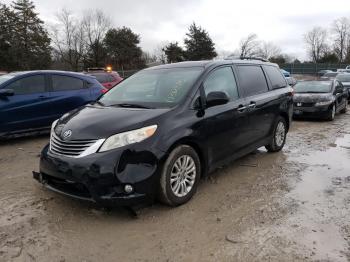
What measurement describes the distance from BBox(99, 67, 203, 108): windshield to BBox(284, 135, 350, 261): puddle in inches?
77.6

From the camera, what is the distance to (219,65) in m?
5.15

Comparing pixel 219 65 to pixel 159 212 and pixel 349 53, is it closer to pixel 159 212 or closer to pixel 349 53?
pixel 159 212

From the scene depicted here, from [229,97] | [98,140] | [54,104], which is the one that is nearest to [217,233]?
[98,140]

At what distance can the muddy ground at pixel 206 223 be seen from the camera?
3271 mm

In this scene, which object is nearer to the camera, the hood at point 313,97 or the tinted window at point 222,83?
the tinted window at point 222,83

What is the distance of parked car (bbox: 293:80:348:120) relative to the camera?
37.2ft

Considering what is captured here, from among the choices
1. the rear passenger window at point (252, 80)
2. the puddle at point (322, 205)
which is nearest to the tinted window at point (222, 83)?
the rear passenger window at point (252, 80)

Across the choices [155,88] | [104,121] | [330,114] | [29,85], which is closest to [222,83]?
[155,88]

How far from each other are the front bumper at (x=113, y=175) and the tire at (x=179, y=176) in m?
0.12

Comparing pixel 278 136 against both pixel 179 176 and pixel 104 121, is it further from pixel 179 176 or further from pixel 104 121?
pixel 104 121

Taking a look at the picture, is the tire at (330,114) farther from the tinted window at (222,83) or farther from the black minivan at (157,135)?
the tinted window at (222,83)

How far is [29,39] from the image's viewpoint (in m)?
44.5

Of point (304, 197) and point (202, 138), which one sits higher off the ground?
point (202, 138)

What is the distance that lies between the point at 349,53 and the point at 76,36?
54961mm
